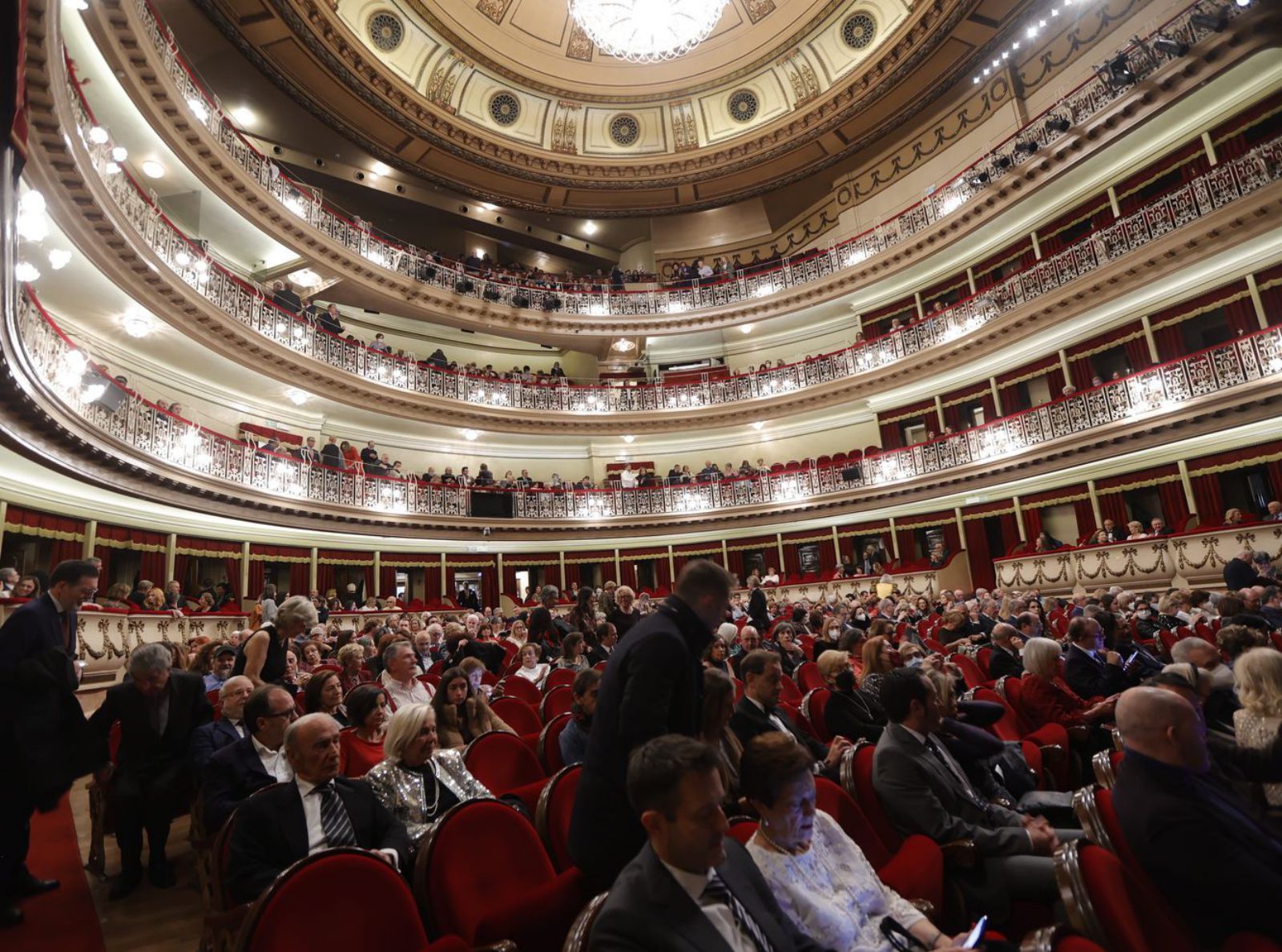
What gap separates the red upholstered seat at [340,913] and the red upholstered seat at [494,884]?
0.04 m

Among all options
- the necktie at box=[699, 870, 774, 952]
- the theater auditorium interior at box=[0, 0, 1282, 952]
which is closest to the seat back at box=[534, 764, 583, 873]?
the theater auditorium interior at box=[0, 0, 1282, 952]

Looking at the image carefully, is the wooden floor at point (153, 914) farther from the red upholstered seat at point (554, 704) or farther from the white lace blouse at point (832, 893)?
the white lace blouse at point (832, 893)

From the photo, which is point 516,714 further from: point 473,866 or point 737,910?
point 737,910

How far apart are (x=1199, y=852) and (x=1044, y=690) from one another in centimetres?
269

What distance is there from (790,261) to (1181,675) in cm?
1750

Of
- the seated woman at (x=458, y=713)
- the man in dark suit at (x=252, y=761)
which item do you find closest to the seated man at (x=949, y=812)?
the seated woman at (x=458, y=713)

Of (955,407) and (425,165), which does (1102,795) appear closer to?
(955,407)

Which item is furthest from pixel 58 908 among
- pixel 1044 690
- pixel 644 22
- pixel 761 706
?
pixel 644 22

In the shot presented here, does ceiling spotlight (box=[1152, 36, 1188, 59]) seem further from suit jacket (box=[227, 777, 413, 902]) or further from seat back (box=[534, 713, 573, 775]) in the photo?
suit jacket (box=[227, 777, 413, 902])

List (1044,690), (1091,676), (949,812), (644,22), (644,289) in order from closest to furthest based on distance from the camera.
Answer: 1. (949,812)
2. (1044,690)
3. (1091,676)
4. (644,22)
5. (644,289)

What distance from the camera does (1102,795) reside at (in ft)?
7.32

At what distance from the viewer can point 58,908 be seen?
3.36 metres

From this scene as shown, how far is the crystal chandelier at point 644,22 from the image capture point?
15297mm

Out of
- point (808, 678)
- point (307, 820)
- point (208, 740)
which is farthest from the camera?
point (808, 678)
